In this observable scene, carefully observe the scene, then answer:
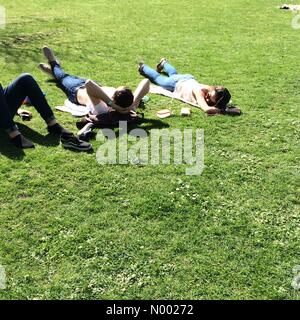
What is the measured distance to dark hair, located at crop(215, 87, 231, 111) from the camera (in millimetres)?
7113

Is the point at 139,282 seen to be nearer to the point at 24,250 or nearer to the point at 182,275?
the point at 182,275

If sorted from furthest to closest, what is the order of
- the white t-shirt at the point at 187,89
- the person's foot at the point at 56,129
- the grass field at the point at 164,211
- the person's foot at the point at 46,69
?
the person's foot at the point at 46,69 → the white t-shirt at the point at 187,89 → the person's foot at the point at 56,129 → the grass field at the point at 164,211

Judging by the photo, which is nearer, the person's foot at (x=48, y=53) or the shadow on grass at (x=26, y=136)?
the shadow on grass at (x=26, y=136)

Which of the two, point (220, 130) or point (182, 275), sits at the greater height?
point (220, 130)

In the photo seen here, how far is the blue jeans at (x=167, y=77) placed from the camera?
26.9 feet

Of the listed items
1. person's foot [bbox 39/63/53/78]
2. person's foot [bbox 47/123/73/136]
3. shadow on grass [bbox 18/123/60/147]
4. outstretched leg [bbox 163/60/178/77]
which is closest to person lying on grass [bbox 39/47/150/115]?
person's foot [bbox 39/63/53/78]

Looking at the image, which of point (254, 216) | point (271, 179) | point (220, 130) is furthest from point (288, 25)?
point (254, 216)

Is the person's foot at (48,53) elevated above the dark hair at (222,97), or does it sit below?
above

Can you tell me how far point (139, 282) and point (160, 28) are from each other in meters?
10.3

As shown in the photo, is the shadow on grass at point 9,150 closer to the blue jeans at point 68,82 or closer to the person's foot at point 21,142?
the person's foot at point 21,142

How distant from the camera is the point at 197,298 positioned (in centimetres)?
383

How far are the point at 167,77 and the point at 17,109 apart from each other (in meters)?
3.21

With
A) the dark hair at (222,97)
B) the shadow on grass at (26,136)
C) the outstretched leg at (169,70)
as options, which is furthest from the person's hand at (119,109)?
the outstretched leg at (169,70)
